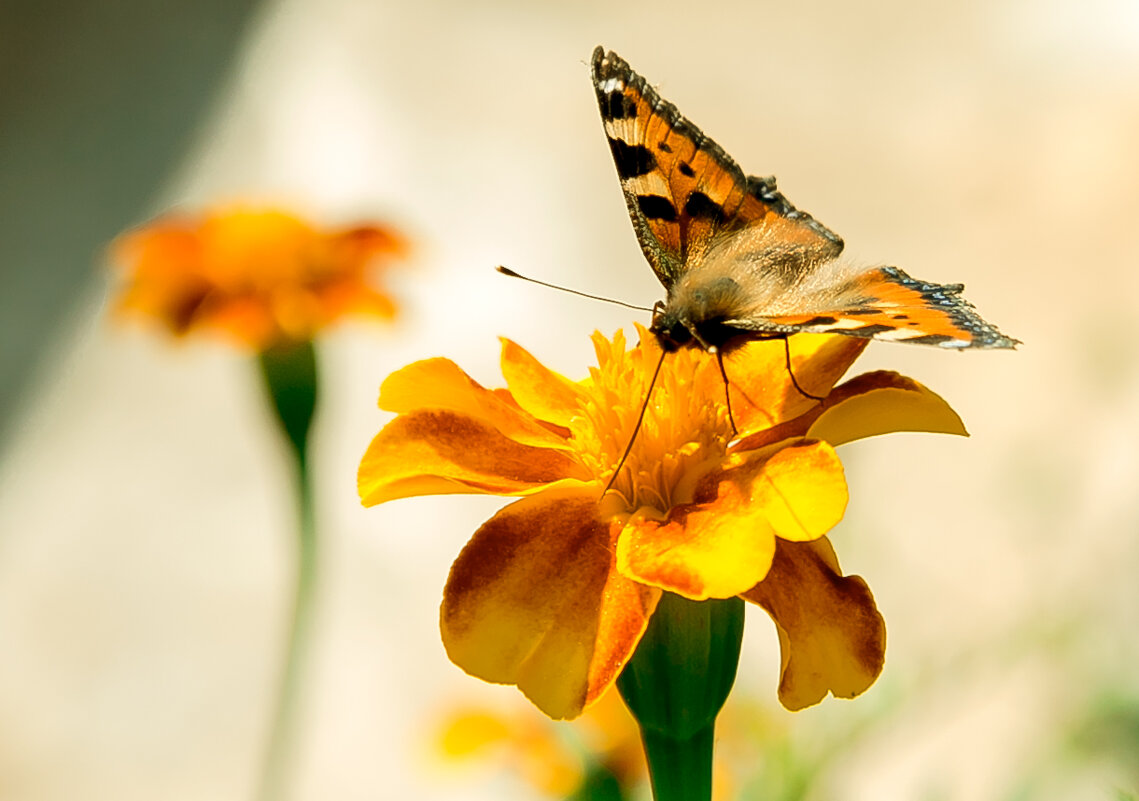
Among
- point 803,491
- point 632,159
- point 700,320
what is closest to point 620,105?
point 632,159

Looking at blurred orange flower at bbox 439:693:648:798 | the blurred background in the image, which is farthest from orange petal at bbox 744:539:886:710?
the blurred background

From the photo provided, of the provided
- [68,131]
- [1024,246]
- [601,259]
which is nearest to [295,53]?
[68,131]

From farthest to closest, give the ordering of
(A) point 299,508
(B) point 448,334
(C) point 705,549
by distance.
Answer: (B) point 448,334 < (A) point 299,508 < (C) point 705,549

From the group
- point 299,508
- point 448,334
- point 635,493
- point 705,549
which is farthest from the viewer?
point 448,334

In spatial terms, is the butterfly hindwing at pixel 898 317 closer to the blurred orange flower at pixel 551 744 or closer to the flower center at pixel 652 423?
the flower center at pixel 652 423

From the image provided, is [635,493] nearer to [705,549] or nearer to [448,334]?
[705,549]

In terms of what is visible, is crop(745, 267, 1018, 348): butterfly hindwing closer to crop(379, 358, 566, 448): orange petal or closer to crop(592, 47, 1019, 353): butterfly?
crop(592, 47, 1019, 353): butterfly

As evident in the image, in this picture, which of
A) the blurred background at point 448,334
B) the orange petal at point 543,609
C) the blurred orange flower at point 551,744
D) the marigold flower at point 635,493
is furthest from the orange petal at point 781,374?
Result: the blurred background at point 448,334
